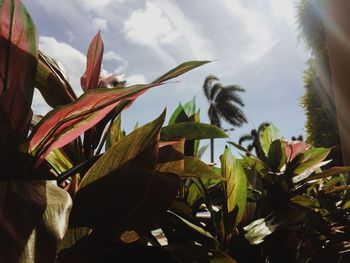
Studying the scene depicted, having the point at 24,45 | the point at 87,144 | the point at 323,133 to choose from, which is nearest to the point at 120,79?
the point at 87,144

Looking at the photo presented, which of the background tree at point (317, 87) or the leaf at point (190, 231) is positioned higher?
the background tree at point (317, 87)

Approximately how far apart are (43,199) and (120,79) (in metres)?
0.50

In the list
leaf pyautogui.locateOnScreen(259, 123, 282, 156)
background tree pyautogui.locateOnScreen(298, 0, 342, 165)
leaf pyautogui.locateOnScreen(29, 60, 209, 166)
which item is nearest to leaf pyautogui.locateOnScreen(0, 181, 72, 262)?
leaf pyautogui.locateOnScreen(29, 60, 209, 166)

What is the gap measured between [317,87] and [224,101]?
13655 mm

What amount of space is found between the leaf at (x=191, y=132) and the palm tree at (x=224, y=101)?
27950mm

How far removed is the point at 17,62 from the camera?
1.58ft

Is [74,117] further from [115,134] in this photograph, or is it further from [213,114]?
[213,114]

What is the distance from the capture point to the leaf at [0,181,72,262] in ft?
0.95

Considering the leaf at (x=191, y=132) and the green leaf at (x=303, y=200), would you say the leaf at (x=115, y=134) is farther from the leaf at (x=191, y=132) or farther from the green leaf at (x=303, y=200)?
the green leaf at (x=303, y=200)

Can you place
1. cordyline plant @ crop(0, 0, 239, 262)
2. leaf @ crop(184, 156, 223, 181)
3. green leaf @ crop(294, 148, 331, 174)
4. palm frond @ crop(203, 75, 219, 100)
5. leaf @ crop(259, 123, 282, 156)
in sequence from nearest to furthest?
cordyline plant @ crop(0, 0, 239, 262), leaf @ crop(184, 156, 223, 181), green leaf @ crop(294, 148, 331, 174), leaf @ crop(259, 123, 282, 156), palm frond @ crop(203, 75, 219, 100)

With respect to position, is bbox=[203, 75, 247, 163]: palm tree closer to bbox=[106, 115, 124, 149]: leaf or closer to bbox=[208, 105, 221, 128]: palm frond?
bbox=[208, 105, 221, 128]: palm frond

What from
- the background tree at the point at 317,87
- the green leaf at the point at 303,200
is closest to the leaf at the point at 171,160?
the green leaf at the point at 303,200

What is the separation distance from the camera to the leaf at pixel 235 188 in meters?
0.69

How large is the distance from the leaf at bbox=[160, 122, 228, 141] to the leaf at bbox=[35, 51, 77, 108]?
217mm
